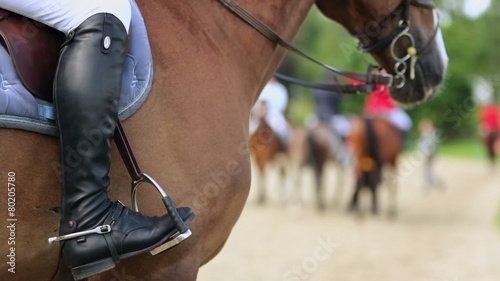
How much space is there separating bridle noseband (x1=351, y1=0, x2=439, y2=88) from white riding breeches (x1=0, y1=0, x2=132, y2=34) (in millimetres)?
1593

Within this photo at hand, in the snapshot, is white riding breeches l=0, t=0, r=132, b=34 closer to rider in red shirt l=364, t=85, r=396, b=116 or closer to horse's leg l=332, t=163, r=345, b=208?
rider in red shirt l=364, t=85, r=396, b=116

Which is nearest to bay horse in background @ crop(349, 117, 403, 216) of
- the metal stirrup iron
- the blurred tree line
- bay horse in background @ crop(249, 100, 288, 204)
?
bay horse in background @ crop(249, 100, 288, 204)

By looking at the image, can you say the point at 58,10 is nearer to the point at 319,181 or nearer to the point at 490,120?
the point at 319,181

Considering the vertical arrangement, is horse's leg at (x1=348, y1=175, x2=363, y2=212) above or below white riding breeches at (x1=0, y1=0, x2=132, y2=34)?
below

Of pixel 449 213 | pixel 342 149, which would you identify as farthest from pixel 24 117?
pixel 342 149

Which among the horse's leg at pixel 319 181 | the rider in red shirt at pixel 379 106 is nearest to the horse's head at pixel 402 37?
the rider in red shirt at pixel 379 106

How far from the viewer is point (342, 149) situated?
14.9 m

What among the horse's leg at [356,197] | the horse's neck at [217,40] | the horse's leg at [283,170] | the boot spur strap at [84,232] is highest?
the horse's neck at [217,40]

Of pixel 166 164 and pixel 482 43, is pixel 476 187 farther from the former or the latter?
pixel 482 43

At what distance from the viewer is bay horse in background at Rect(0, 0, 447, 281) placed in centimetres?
250

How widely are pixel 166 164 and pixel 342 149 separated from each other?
1244 centimetres

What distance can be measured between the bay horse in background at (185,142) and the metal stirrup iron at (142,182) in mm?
67

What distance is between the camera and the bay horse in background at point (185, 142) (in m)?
2.50

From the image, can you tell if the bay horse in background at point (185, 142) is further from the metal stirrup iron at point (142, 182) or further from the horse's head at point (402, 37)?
the horse's head at point (402, 37)
